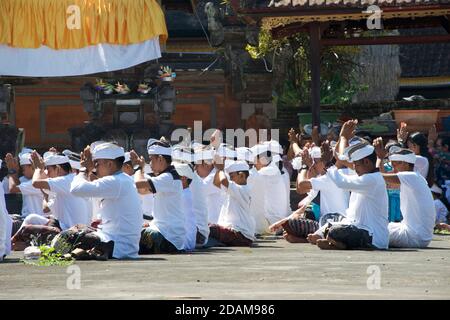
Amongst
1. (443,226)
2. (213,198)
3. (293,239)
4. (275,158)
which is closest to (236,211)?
(293,239)

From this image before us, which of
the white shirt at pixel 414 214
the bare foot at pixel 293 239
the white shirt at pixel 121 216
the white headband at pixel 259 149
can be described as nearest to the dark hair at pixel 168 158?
the white shirt at pixel 121 216

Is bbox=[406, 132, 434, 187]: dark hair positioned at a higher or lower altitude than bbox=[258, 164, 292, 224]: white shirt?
higher

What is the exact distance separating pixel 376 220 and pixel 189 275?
3.48m

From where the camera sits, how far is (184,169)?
15.8m

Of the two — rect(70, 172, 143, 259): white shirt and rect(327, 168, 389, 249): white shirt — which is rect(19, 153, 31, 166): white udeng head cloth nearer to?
rect(70, 172, 143, 259): white shirt

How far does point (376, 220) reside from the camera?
1499 centimetres

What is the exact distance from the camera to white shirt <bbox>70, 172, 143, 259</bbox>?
13.9 m

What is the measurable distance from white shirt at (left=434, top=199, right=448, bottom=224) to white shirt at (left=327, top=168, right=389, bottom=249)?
4.02 m

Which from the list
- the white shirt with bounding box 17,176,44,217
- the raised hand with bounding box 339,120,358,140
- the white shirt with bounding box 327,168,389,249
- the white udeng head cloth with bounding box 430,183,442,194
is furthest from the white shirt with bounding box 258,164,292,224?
the raised hand with bounding box 339,120,358,140

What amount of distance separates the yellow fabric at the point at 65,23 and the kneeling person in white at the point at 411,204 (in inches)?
328

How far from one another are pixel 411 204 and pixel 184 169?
258 centimetres

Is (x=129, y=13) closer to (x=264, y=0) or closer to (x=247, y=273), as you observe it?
(x=264, y=0)

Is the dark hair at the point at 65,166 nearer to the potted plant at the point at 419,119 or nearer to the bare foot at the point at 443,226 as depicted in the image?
the bare foot at the point at 443,226

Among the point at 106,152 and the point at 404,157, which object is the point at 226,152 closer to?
the point at 404,157
